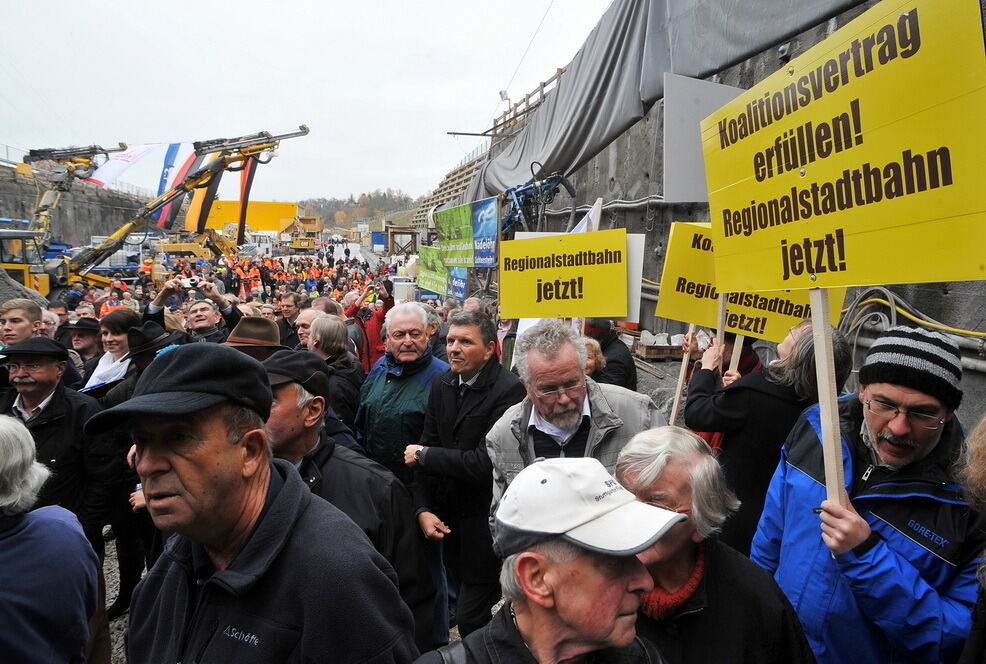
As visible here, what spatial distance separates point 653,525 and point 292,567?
0.81 m

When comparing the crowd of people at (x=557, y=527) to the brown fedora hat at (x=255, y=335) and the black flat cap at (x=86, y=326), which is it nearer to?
the brown fedora hat at (x=255, y=335)

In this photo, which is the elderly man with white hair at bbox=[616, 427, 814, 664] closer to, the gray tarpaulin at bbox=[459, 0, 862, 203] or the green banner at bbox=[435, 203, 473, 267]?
the gray tarpaulin at bbox=[459, 0, 862, 203]

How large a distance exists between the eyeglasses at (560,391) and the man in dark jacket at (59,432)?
2.77 m

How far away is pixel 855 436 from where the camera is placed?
206 cm

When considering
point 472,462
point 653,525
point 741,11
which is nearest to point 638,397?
point 472,462

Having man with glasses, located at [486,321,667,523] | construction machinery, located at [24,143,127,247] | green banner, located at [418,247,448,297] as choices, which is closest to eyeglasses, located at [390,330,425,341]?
man with glasses, located at [486,321,667,523]

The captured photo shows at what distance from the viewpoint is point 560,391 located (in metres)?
2.67

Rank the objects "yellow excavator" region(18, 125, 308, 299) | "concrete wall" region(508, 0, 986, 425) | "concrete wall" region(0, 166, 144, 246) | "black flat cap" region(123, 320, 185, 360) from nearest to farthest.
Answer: "concrete wall" region(508, 0, 986, 425), "black flat cap" region(123, 320, 185, 360), "yellow excavator" region(18, 125, 308, 299), "concrete wall" region(0, 166, 144, 246)

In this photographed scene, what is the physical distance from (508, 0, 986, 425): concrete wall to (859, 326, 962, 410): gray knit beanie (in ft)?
1.28

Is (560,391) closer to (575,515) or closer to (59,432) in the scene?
(575,515)

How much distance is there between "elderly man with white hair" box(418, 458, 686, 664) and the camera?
1266 mm

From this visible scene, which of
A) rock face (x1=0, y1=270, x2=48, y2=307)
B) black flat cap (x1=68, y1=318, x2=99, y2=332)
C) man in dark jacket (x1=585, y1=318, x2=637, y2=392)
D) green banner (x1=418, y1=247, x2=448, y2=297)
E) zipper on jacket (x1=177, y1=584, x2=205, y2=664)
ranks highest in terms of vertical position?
rock face (x1=0, y1=270, x2=48, y2=307)

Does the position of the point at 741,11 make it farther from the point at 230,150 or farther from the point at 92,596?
the point at 230,150

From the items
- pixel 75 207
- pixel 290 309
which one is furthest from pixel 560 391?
pixel 75 207
